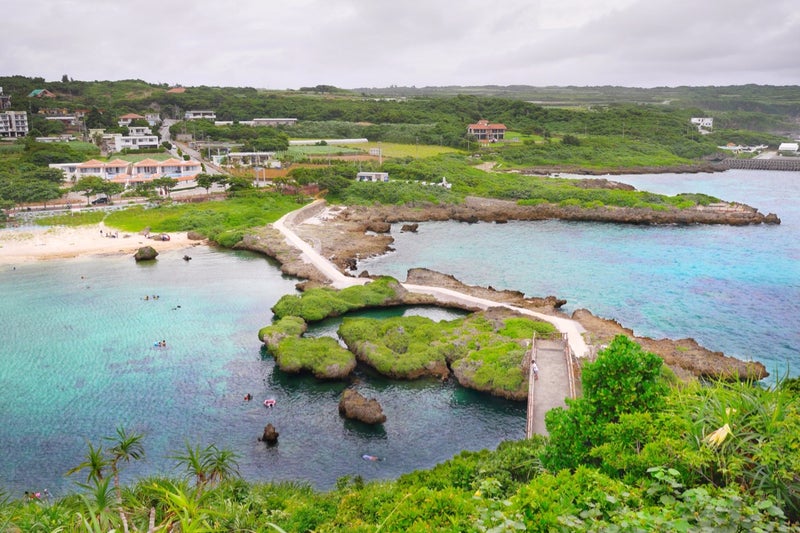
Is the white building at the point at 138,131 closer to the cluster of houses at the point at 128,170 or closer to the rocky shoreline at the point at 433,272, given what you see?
the cluster of houses at the point at 128,170

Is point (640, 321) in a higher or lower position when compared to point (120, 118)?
lower

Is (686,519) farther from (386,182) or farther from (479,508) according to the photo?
(386,182)

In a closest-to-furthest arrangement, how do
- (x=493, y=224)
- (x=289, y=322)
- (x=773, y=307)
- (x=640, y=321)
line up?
(x=289, y=322) < (x=640, y=321) < (x=773, y=307) < (x=493, y=224)

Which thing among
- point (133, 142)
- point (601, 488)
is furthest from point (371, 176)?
point (601, 488)

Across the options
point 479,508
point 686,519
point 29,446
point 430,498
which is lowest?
point 29,446

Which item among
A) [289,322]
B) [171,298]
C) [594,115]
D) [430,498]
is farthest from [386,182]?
[594,115]

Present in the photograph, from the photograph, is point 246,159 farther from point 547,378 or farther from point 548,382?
point 548,382

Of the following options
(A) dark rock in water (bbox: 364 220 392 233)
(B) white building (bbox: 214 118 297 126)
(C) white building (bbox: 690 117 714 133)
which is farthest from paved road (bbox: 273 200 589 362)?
(C) white building (bbox: 690 117 714 133)
